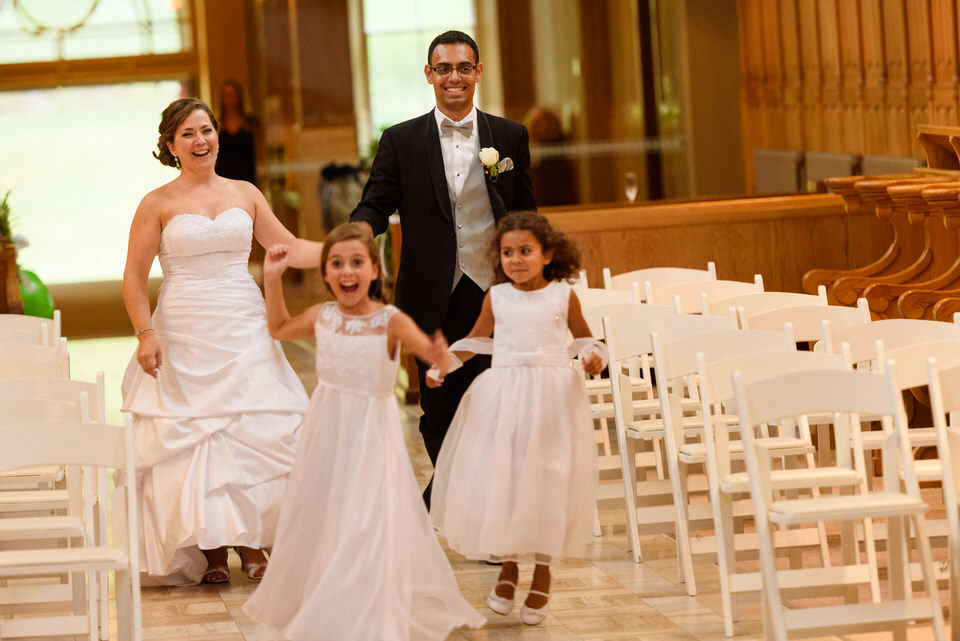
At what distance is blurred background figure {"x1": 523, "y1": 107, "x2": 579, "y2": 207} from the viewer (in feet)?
53.7

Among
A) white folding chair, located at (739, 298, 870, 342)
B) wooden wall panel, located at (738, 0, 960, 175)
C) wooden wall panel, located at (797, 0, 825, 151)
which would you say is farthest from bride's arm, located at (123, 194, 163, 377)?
wooden wall panel, located at (797, 0, 825, 151)

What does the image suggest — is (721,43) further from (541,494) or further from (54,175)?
(541,494)

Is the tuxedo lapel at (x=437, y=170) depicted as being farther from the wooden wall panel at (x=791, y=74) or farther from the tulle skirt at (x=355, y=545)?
the wooden wall panel at (x=791, y=74)

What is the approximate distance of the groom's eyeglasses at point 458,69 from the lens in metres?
5.59

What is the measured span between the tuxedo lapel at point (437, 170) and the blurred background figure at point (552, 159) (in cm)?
1053

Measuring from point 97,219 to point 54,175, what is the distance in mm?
713

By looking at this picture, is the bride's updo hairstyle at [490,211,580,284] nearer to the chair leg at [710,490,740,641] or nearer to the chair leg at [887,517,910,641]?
the chair leg at [710,490,740,641]

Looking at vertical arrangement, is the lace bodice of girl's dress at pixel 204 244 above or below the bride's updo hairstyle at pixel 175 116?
below

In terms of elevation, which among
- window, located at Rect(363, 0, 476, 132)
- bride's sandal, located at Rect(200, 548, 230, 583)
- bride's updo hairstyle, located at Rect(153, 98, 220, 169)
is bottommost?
bride's sandal, located at Rect(200, 548, 230, 583)

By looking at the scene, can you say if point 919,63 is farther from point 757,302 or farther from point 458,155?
point 458,155

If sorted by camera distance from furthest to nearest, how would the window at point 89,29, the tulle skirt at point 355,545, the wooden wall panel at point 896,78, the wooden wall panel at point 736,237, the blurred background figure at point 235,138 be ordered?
the window at point 89,29 < the blurred background figure at point 235,138 < the wooden wall panel at point 896,78 < the wooden wall panel at point 736,237 < the tulle skirt at point 355,545

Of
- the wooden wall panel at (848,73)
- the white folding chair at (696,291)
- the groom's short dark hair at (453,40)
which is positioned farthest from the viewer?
the wooden wall panel at (848,73)

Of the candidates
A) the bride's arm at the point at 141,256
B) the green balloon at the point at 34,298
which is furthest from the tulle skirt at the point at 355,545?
the green balloon at the point at 34,298

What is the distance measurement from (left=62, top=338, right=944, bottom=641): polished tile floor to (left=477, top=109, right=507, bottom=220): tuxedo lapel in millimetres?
1408
